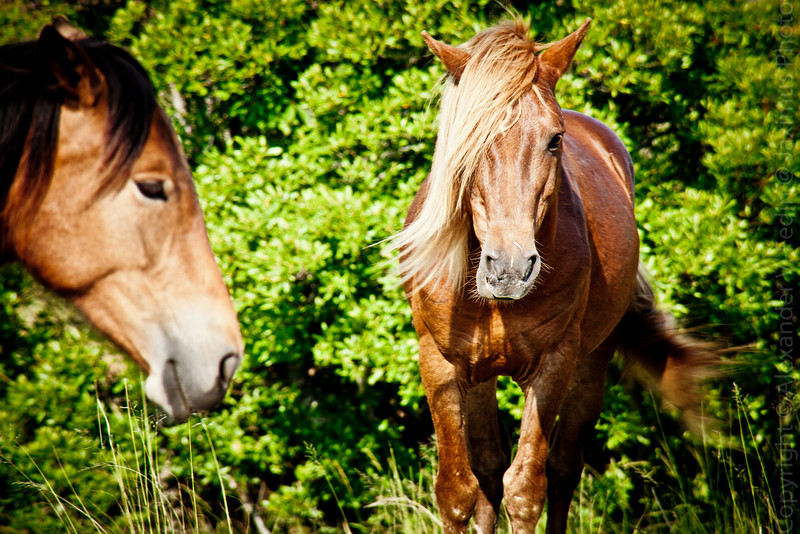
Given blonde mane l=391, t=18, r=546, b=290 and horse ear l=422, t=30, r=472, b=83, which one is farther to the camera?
horse ear l=422, t=30, r=472, b=83

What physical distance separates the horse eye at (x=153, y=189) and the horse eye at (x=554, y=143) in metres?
1.30

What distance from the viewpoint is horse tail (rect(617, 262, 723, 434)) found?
3449 mm

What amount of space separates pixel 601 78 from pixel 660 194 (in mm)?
862

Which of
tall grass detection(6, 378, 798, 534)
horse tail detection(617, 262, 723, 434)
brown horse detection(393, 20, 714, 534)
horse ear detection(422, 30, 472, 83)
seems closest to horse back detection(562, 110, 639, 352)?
brown horse detection(393, 20, 714, 534)

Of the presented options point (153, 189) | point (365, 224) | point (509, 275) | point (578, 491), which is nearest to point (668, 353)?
point (578, 491)

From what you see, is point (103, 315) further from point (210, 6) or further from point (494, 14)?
point (494, 14)

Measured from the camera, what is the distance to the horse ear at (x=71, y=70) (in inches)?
50.9

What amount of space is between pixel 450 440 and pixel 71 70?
5.98ft

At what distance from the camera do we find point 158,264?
138 centimetres

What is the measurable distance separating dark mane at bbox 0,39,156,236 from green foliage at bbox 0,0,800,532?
234 centimetres

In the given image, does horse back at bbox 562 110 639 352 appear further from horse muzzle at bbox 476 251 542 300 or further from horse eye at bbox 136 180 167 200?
horse eye at bbox 136 180 167 200

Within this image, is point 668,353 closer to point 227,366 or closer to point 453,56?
point 453,56

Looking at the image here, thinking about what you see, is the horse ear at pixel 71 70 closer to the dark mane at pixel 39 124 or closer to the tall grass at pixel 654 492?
the dark mane at pixel 39 124

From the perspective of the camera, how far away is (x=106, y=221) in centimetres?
136
